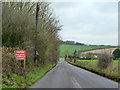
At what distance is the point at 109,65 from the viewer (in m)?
21.7

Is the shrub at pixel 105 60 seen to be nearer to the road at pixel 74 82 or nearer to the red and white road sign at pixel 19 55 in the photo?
the road at pixel 74 82

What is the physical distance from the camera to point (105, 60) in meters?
22.0

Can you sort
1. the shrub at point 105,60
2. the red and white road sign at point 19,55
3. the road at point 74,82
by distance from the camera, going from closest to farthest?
the road at point 74,82, the red and white road sign at point 19,55, the shrub at point 105,60

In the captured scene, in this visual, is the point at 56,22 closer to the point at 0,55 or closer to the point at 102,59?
the point at 102,59

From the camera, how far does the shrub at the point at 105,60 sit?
21766 mm

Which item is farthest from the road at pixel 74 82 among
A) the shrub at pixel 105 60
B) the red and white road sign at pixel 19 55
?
the shrub at pixel 105 60

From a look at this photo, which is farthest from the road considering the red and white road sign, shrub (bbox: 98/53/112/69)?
shrub (bbox: 98/53/112/69)

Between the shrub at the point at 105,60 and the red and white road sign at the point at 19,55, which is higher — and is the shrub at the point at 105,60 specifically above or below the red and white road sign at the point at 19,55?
below

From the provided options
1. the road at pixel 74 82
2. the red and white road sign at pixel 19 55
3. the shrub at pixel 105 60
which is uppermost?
the red and white road sign at pixel 19 55

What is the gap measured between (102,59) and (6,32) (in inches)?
503

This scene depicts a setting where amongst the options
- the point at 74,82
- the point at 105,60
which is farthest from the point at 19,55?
the point at 105,60

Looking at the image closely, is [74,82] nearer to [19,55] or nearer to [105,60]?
[19,55]

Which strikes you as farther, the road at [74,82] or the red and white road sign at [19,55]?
the red and white road sign at [19,55]

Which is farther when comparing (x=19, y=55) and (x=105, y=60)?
(x=105, y=60)
